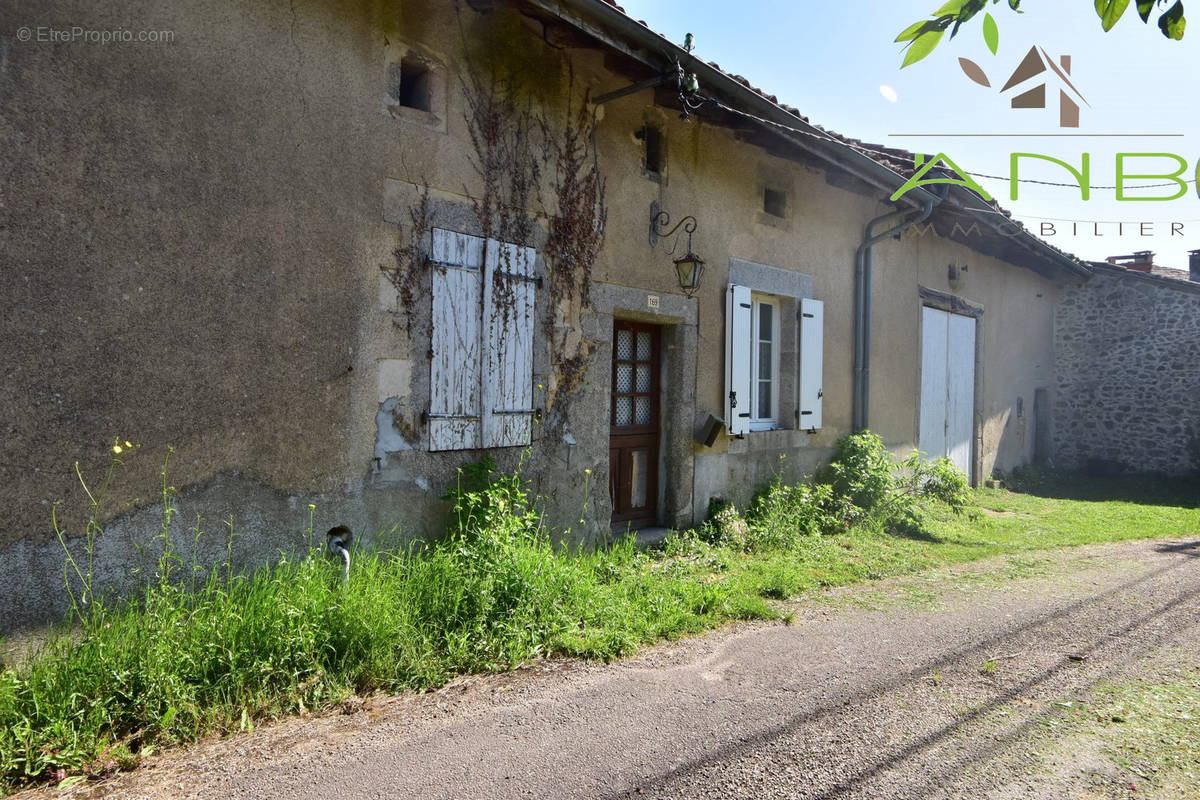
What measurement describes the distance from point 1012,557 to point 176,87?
23.3ft

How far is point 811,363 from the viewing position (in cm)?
768

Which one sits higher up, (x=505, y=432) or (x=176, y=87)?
(x=176, y=87)

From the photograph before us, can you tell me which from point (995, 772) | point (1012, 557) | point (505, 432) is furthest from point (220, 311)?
point (1012, 557)

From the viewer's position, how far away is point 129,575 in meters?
3.59

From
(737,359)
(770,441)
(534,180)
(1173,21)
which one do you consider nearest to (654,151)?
(534,180)

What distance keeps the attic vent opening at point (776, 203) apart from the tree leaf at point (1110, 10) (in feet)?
20.1

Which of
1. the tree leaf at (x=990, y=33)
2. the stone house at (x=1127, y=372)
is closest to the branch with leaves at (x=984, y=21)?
the tree leaf at (x=990, y=33)

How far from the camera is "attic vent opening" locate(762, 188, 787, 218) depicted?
7.62 meters

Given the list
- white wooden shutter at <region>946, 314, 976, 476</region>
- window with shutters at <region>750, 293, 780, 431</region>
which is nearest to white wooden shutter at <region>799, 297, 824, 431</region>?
window with shutters at <region>750, 293, 780, 431</region>

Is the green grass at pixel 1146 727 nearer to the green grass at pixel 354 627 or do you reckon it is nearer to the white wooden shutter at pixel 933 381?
the green grass at pixel 354 627

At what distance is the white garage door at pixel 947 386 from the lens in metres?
9.85

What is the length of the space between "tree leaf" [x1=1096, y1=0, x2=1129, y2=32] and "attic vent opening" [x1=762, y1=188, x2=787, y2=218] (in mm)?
6117

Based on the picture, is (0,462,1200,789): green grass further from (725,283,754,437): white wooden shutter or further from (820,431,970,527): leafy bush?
(820,431,970,527): leafy bush

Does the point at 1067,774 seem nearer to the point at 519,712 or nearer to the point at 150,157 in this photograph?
the point at 519,712
